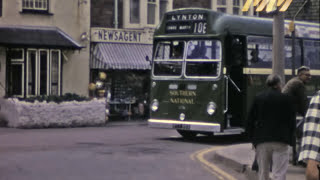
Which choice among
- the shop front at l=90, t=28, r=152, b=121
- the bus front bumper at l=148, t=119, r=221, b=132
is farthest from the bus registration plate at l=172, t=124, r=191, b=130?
the shop front at l=90, t=28, r=152, b=121

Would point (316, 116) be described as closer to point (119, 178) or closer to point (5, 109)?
point (119, 178)

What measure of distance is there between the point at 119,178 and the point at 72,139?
7111mm

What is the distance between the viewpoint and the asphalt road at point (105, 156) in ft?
35.9

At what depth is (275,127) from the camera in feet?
26.6

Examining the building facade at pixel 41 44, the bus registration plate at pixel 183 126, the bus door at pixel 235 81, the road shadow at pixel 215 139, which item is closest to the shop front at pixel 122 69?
the building facade at pixel 41 44

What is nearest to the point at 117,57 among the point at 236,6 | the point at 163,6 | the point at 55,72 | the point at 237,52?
the point at 55,72

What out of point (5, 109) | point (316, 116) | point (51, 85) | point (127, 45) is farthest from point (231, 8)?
point (316, 116)

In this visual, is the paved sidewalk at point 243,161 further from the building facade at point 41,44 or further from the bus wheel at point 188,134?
the building facade at point 41,44

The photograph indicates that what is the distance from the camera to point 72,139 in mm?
17406

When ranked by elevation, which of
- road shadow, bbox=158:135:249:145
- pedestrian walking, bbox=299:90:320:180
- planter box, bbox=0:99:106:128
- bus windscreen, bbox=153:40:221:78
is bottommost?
road shadow, bbox=158:135:249:145

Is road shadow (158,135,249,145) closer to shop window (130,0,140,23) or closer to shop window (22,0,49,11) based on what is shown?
shop window (22,0,49,11)

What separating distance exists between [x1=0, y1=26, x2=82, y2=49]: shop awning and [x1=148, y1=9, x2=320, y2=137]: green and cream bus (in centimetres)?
829

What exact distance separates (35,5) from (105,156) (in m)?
14.0

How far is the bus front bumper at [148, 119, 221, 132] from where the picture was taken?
16.6m
